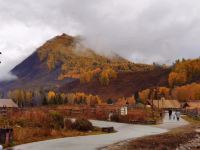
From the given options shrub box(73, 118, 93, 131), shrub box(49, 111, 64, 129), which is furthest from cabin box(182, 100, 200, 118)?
shrub box(49, 111, 64, 129)

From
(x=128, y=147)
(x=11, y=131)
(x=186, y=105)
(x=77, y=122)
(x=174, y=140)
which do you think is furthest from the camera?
(x=186, y=105)

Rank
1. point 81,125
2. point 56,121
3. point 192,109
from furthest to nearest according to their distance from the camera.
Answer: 1. point 192,109
2. point 81,125
3. point 56,121

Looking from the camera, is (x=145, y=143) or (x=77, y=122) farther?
(x=77, y=122)

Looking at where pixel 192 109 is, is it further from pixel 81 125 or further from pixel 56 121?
pixel 56 121

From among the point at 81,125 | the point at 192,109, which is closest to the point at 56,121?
the point at 81,125

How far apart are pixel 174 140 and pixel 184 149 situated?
15.0 ft

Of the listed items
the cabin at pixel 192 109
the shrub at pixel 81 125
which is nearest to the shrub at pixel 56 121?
the shrub at pixel 81 125

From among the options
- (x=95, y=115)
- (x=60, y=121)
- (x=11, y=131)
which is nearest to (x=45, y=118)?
(x=60, y=121)

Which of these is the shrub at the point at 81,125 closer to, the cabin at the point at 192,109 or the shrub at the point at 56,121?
the shrub at the point at 56,121

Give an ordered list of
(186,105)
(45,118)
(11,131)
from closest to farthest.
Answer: (11,131) → (45,118) → (186,105)

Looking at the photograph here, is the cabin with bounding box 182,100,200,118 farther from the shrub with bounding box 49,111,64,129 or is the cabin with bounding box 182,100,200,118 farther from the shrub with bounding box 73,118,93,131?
the shrub with bounding box 49,111,64,129

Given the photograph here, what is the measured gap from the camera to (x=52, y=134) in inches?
1596

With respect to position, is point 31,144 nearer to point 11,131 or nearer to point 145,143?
point 11,131

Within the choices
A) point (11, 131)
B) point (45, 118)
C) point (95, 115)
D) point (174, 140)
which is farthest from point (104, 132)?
point (95, 115)
